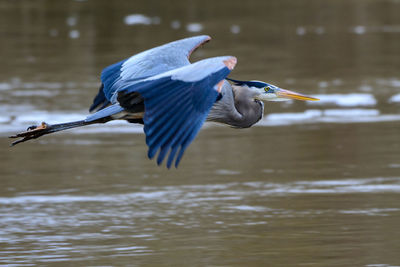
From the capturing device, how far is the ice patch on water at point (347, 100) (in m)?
10.2

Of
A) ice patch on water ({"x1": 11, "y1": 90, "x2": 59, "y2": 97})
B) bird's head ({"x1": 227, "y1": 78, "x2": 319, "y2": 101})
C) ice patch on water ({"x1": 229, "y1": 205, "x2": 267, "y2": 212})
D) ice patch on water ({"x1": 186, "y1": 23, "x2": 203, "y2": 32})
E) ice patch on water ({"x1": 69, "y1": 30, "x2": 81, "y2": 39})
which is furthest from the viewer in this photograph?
ice patch on water ({"x1": 186, "y1": 23, "x2": 203, "y2": 32})

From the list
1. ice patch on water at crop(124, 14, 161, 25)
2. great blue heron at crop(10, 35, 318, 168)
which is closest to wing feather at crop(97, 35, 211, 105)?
great blue heron at crop(10, 35, 318, 168)

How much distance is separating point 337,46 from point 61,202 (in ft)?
32.6

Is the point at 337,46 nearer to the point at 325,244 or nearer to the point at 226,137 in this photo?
the point at 226,137

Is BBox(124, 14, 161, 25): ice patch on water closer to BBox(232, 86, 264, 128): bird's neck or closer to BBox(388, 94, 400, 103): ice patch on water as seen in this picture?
BBox(388, 94, 400, 103): ice patch on water

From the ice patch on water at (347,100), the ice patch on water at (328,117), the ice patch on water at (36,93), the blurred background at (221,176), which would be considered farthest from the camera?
the ice patch on water at (36,93)

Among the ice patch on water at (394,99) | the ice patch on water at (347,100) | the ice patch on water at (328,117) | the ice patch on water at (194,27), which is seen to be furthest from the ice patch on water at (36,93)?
the ice patch on water at (194,27)

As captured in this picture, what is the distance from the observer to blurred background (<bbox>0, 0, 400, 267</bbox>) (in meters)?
5.28

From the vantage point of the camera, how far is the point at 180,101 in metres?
5.08

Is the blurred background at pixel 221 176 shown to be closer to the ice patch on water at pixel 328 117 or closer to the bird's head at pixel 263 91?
the ice patch on water at pixel 328 117

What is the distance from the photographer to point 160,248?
525 centimetres

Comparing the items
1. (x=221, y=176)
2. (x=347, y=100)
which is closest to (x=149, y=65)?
(x=221, y=176)

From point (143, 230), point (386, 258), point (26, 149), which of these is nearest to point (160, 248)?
point (143, 230)

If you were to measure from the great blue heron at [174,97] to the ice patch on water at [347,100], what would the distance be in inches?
157
